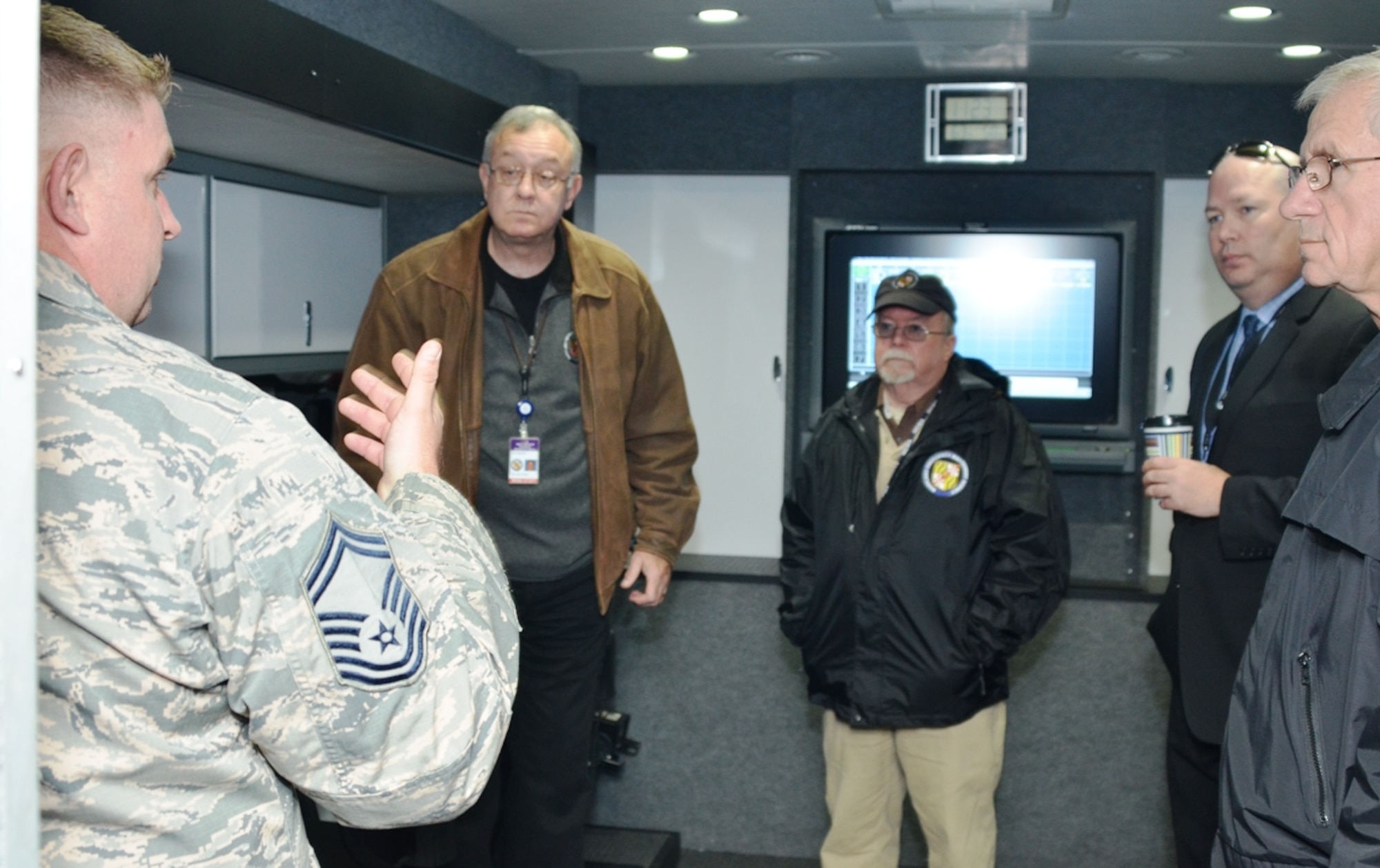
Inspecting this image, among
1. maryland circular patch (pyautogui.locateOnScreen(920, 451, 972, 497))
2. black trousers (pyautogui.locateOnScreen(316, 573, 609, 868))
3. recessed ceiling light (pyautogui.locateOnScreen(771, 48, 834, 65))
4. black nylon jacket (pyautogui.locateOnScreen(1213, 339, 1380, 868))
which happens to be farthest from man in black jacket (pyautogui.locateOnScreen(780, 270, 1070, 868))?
black nylon jacket (pyautogui.locateOnScreen(1213, 339, 1380, 868))

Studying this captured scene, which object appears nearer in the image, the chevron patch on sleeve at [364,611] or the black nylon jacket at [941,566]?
the chevron patch on sleeve at [364,611]

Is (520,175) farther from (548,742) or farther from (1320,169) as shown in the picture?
(1320,169)

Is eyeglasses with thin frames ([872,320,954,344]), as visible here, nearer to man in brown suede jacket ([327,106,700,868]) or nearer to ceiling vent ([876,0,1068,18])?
man in brown suede jacket ([327,106,700,868])

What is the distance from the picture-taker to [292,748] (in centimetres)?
98

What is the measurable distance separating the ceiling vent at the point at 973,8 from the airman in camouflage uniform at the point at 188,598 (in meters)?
2.33

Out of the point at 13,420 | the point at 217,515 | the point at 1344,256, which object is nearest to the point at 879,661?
the point at 1344,256

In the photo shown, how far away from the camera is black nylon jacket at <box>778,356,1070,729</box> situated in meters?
2.65

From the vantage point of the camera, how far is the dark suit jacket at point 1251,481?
6.93ft

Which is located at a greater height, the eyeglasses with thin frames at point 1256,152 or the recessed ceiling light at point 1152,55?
the recessed ceiling light at point 1152,55

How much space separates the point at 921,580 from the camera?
105 inches

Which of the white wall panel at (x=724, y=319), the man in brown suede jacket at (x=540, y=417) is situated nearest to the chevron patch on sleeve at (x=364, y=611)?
the man in brown suede jacket at (x=540, y=417)

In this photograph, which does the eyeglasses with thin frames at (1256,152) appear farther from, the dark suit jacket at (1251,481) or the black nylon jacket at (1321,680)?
the black nylon jacket at (1321,680)

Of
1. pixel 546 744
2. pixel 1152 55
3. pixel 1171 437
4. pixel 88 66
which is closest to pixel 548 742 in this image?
pixel 546 744

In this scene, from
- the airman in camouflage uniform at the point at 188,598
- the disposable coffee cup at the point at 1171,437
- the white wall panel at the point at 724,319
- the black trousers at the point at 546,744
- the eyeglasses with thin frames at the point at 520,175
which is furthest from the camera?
the white wall panel at the point at 724,319
